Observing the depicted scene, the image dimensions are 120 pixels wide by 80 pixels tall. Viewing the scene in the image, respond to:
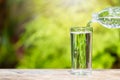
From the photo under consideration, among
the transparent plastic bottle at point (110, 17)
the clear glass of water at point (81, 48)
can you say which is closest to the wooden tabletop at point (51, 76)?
the clear glass of water at point (81, 48)

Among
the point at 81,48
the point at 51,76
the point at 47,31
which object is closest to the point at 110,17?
the point at 81,48

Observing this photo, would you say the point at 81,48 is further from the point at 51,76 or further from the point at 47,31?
the point at 47,31

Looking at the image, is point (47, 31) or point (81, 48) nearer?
point (81, 48)

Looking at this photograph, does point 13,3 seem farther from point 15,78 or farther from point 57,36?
point 15,78

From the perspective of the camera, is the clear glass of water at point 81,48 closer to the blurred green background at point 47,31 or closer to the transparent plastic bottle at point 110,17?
the transparent plastic bottle at point 110,17

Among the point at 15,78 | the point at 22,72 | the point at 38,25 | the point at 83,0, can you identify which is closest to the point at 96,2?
the point at 83,0

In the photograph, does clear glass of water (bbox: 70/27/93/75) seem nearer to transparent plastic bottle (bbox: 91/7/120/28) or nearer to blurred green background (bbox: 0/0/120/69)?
transparent plastic bottle (bbox: 91/7/120/28)
